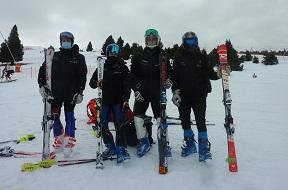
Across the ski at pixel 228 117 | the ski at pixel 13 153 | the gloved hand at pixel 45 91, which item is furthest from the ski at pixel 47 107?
the ski at pixel 228 117

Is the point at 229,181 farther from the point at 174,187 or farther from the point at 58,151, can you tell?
the point at 58,151

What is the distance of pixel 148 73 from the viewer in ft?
21.4

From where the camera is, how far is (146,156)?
6.73m

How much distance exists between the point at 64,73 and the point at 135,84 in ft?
4.63

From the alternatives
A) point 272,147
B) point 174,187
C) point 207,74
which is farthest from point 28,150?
point 272,147

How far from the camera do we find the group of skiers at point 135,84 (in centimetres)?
640

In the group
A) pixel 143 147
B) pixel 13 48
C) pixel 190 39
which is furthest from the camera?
pixel 13 48

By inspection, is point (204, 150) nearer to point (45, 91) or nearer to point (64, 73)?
point (64, 73)

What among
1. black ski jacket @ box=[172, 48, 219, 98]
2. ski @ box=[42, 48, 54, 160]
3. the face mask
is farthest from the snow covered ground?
the face mask

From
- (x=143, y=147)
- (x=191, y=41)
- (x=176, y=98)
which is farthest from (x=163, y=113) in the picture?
(x=191, y=41)

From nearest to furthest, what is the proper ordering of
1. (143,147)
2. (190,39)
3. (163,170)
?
1. (163,170)
2. (190,39)
3. (143,147)

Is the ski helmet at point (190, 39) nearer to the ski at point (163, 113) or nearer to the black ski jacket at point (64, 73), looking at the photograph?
the ski at point (163, 113)

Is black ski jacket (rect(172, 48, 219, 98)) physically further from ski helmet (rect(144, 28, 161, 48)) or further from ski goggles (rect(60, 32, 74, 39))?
ski goggles (rect(60, 32, 74, 39))

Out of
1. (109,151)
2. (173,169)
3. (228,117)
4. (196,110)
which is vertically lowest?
(173,169)
